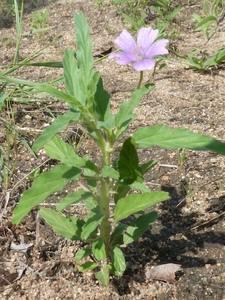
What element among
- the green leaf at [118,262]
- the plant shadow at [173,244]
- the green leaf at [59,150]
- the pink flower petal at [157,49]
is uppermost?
the pink flower petal at [157,49]

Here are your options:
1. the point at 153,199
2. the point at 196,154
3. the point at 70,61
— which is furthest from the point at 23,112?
the point at 153,199

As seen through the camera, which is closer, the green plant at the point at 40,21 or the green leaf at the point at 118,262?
the green leaf at the point at 118,262

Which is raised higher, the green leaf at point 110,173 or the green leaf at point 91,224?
the green leaf at point 110,173

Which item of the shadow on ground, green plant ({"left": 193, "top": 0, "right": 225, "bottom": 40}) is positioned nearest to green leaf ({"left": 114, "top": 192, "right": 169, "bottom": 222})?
green plant ({"left": 193, "top": 0, "right": 225, "bottom": 40})

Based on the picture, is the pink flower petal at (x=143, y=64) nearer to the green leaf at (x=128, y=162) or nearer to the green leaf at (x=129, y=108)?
Answer: the green leaf at (x=129, y=108)

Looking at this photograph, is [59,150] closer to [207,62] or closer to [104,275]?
[104,275]

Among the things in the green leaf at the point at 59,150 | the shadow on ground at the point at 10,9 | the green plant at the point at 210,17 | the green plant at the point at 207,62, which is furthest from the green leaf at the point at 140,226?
the shadow on ground at the point at 10,9

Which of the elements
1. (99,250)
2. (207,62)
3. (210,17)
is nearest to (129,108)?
(99,250)

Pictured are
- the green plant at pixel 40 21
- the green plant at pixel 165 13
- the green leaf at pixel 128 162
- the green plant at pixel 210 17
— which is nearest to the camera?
the green leaf at pixel 128 162

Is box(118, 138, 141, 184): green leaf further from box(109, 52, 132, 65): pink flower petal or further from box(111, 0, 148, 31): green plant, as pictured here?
box(111, 0, 148, 31): green plant
